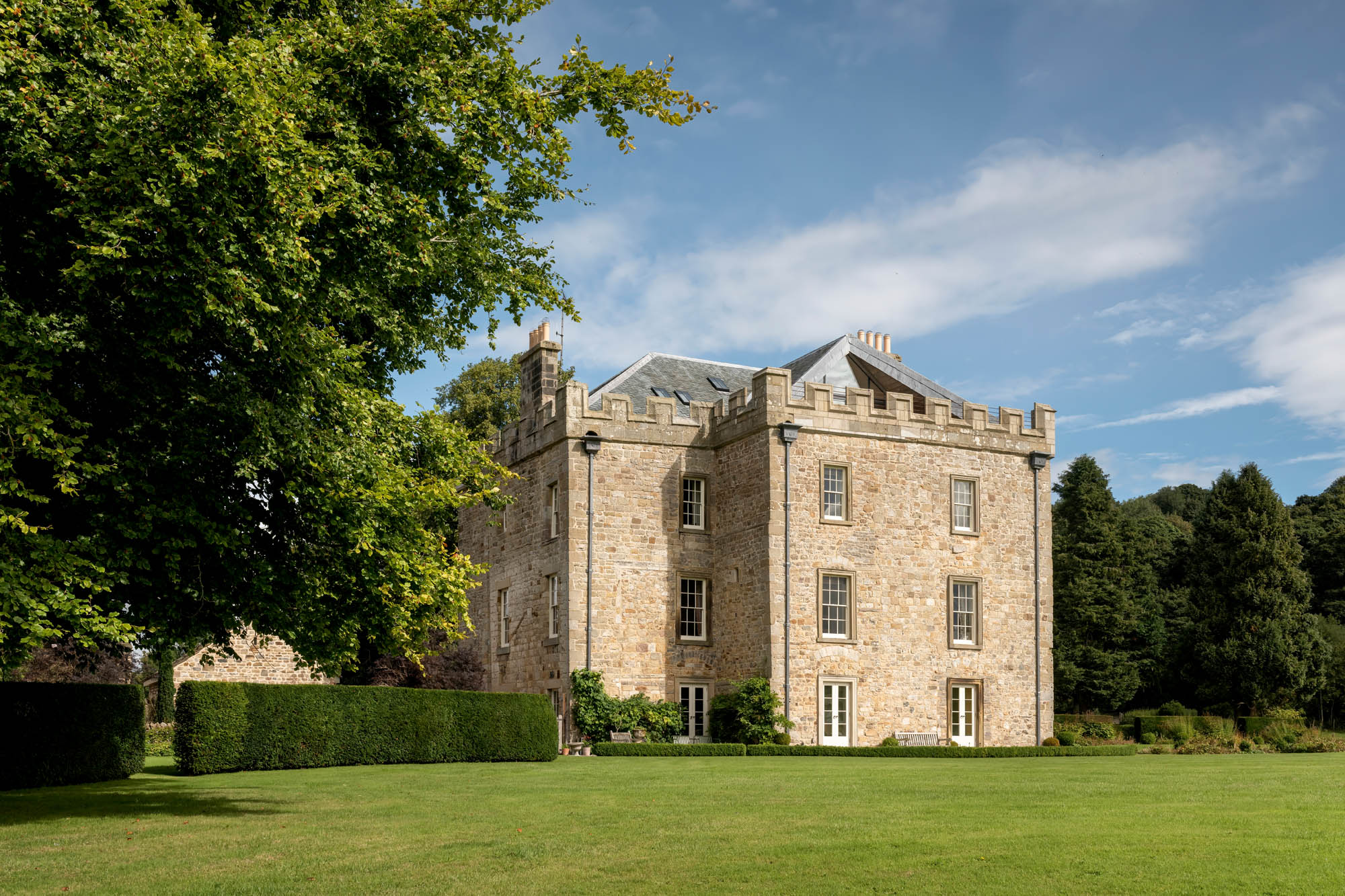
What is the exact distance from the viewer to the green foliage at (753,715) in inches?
1118

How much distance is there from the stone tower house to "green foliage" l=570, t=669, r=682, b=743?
57 centimetres

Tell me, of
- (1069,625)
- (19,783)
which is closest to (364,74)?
(19,783)

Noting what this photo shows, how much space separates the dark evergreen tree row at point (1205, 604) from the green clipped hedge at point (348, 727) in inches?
1150

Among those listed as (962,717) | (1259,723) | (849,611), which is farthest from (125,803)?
(1259,723)

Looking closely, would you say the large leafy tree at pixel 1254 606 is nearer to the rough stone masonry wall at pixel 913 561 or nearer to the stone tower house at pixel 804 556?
the stone tower house at pixel 804 556

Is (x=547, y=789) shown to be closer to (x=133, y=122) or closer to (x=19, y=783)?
(x=19, y=783)

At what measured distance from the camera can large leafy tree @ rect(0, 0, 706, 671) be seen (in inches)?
453

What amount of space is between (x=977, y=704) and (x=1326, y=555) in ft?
104

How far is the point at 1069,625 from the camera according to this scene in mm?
49562

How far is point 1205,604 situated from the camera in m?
46.0

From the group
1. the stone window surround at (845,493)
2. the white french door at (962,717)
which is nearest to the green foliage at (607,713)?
the stone window surround at (845,493)

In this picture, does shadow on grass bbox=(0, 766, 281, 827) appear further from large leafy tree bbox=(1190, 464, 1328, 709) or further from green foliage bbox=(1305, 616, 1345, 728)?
green foliage bbox=(1305, 616, 1345, 728)

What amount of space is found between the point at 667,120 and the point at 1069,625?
129ft

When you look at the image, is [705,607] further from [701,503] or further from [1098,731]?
[1098,731]
